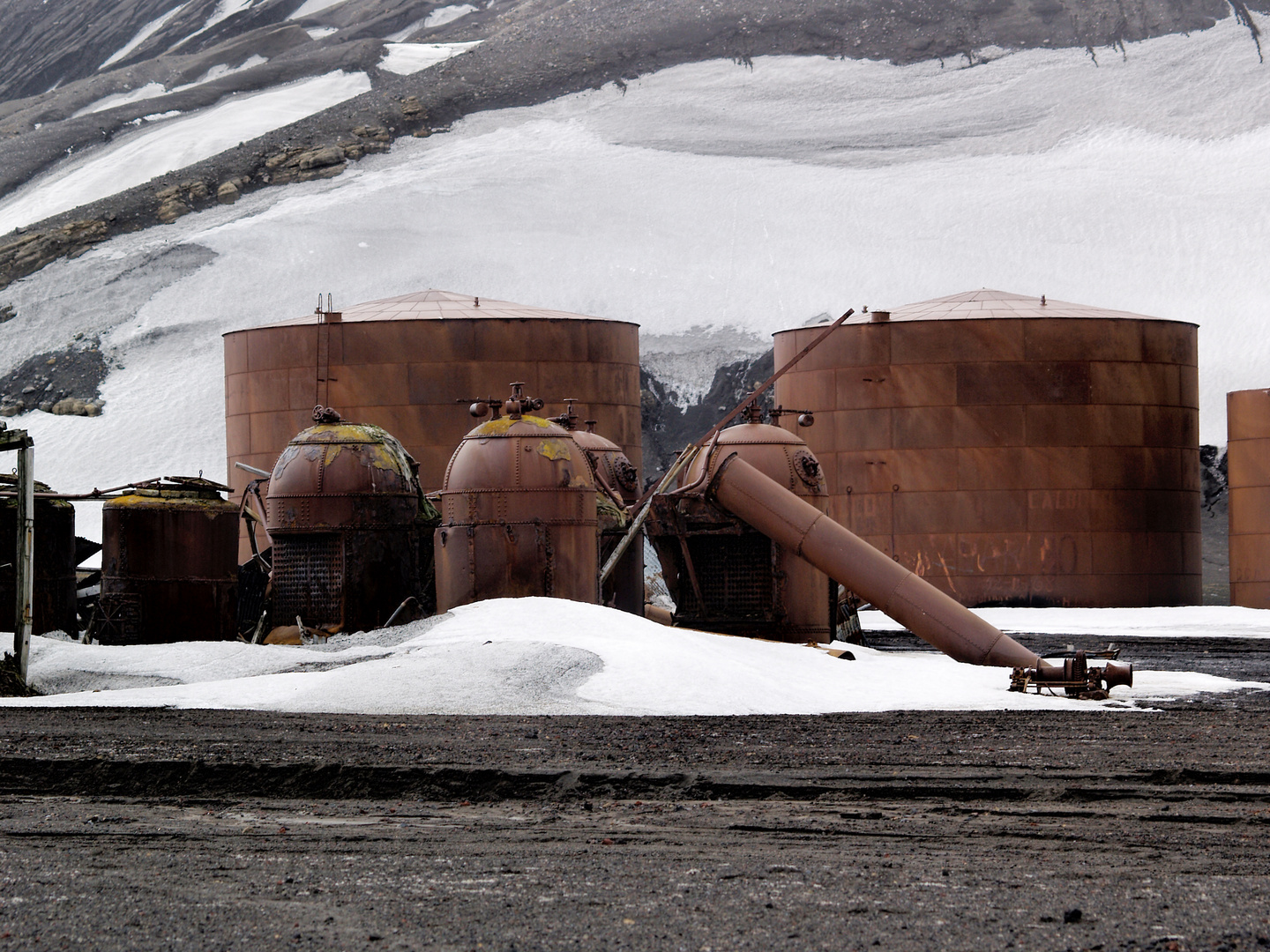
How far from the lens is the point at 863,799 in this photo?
32.8ft

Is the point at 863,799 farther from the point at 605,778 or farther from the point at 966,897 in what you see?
Result: the point at 966,897

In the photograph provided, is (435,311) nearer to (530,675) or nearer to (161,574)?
(161,574)

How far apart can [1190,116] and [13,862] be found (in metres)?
73.9

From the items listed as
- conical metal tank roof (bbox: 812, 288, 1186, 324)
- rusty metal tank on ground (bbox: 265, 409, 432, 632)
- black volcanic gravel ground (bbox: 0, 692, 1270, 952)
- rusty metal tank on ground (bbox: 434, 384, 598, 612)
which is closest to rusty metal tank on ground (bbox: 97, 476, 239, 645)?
rusty metal tank on ground (bbox: 265, 409, 432, 632)

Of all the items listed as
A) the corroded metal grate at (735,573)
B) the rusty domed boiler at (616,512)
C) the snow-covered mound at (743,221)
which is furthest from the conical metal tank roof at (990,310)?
the snow-covered mound at (743,221)

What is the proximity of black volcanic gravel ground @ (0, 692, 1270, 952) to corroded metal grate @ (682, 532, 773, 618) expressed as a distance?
790 cm

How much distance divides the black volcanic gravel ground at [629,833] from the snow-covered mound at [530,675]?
1.09 m

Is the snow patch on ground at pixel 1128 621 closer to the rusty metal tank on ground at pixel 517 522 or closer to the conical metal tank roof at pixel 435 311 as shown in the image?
the rusty metal tank on ground at pixel 517 522

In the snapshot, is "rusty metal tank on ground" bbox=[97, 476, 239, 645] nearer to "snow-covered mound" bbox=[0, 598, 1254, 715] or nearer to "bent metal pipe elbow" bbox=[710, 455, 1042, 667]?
"snow-covered mound" bbox=[0, 598, 1254, 715]

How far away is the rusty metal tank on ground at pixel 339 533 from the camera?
2091 centimetres

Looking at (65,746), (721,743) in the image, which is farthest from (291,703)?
(721,743)

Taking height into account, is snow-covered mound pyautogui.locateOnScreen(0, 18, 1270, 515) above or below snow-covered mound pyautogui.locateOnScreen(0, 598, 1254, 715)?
above

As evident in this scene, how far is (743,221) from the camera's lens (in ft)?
217

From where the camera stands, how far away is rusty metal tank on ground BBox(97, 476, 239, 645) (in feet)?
69.2
